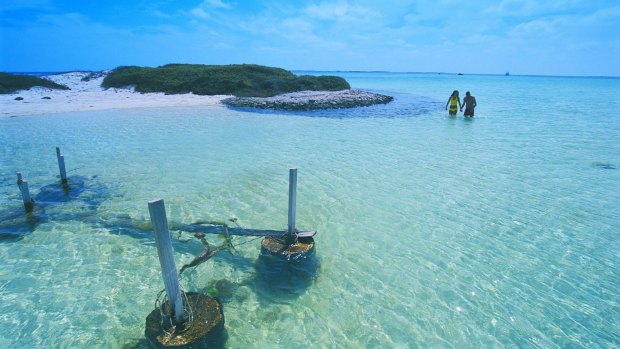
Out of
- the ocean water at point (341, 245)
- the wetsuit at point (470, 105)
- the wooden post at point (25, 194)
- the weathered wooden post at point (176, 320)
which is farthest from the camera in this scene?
the wetsuit at point (470, 105)

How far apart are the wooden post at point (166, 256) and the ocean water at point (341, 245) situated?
1.22 metres

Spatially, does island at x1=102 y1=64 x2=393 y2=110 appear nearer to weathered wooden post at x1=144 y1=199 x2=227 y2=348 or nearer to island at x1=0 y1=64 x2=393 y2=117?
island at x1=0 y1=64 x2=393 y2=117

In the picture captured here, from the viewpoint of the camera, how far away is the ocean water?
5.90m

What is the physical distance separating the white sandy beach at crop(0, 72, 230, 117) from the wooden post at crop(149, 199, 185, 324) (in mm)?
34043

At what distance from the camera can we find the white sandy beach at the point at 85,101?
102 ft

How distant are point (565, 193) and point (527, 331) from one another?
8.80m

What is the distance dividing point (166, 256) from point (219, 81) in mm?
48948

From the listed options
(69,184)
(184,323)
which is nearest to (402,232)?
(184,323)

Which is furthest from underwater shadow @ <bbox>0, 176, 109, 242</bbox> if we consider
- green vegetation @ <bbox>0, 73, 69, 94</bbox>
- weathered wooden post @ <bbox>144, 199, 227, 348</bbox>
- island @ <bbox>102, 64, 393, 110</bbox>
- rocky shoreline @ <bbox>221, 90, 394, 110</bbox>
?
green vegetation @ <bbox>0, 73, 69, 94</bbox>

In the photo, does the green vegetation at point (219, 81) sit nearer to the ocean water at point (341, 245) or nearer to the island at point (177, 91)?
the island at point (177, 91)

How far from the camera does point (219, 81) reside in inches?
1946

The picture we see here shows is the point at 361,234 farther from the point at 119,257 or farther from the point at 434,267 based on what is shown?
the point at 119,257

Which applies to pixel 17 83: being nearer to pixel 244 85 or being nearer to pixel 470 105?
pixel 244 85

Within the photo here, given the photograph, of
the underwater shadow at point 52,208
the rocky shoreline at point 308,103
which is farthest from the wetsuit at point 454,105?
the underwater shadow at point 52,208
